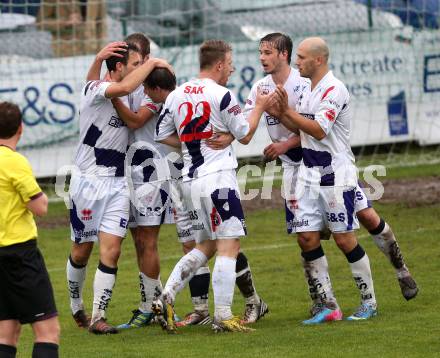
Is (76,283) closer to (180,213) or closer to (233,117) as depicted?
(180,213)

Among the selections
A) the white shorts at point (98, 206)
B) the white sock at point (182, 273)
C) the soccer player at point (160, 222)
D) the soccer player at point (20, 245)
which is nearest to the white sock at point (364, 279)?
the soccer player at point (160, 222)

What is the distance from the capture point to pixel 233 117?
8930 millimetres

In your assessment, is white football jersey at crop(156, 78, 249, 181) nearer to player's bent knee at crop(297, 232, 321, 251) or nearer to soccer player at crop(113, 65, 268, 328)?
soccer player at crop(113, 65, 268, 328)

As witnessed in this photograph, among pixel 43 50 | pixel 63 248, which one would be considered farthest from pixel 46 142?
pixel 63 248

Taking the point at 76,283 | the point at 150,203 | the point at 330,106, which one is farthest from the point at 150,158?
the point at 330,106

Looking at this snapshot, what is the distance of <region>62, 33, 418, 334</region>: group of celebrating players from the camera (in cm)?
900

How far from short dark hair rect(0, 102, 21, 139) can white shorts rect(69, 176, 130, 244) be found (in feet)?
8.54

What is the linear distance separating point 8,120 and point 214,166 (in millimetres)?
2392

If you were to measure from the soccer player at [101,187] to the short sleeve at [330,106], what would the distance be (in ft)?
4.62

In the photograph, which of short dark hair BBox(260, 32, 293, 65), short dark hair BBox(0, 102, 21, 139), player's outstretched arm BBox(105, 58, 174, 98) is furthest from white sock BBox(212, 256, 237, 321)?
short dark hair BBox(0, 102, 21, 139)

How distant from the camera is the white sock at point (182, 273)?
29.3 ft

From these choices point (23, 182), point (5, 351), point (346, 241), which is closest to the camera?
point (23, 182)

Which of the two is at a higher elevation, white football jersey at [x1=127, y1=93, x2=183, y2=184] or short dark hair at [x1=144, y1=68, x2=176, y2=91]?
short dark hair at [x1=144, y1=68, x2=176, y2=91]

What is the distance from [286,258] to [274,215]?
10.3 ft
